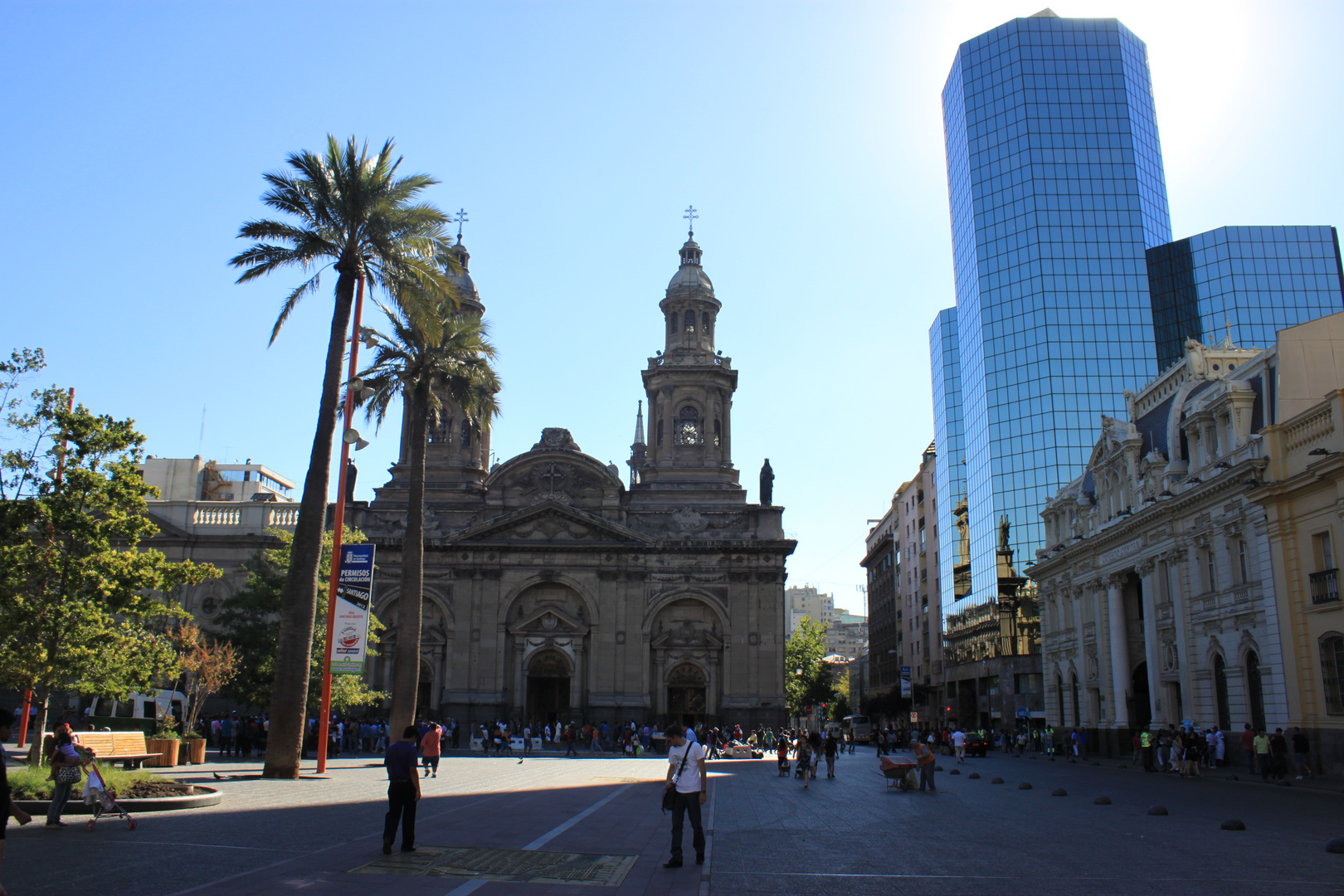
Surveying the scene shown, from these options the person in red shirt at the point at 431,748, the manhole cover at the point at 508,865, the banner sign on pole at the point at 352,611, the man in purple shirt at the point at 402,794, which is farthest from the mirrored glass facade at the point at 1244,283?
the man in purple shirt at the point at 402,794

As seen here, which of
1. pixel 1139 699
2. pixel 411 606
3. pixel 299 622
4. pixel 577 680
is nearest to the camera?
pixel 299 622

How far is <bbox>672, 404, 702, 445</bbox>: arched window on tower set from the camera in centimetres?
6119

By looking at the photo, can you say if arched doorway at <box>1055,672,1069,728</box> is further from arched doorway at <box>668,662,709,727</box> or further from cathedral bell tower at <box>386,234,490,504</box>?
cathedral bell tower at <box>386,234,490,504</box>

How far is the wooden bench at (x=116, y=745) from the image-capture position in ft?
65.0

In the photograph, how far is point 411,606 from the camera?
98.0ft

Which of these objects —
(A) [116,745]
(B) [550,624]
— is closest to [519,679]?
(B) [550,624]

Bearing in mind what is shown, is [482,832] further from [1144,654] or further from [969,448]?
[969,448]

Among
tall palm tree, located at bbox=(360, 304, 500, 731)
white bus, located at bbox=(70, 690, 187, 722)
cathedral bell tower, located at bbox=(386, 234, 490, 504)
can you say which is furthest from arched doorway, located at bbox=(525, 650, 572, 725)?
tall palm tree, located at bbox=(360, 304, 500, 731)

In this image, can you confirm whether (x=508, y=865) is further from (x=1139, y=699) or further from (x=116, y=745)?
(x=1139, y=699)

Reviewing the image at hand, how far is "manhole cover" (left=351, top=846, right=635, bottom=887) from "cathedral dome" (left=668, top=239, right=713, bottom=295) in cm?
5217

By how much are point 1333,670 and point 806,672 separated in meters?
71.9

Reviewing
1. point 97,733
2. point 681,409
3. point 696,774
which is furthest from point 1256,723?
point 681,409

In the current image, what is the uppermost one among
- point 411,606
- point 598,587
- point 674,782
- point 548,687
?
point 598,587

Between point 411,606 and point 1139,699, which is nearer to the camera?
point 411,606
